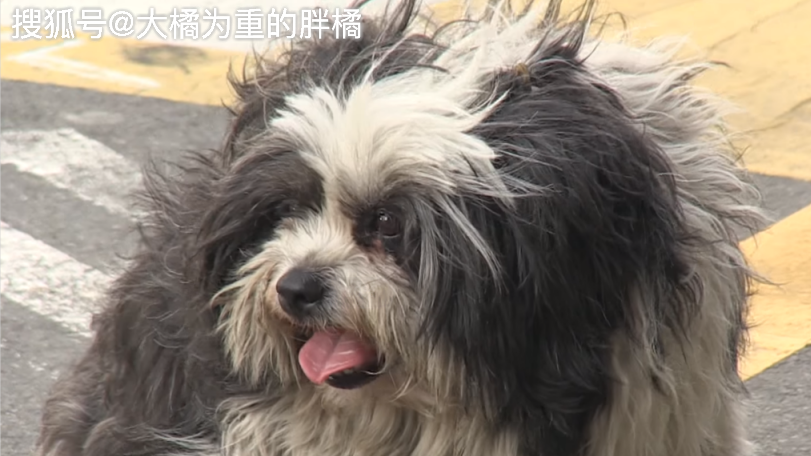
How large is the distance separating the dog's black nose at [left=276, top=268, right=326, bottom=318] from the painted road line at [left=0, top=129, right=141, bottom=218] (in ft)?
9.33

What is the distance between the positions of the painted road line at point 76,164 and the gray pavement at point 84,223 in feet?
0.15

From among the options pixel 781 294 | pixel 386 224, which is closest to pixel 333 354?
pixel 386 224

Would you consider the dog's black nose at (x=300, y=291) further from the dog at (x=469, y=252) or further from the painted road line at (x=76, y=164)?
the painted road line at (x=76, y=164)

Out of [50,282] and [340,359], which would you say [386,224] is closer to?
[340,359]

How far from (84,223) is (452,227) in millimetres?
3110

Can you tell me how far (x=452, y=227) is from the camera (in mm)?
2578

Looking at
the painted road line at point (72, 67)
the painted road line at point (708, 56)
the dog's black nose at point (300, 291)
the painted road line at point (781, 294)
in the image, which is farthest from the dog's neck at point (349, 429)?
the painted road line at point (72, 67)

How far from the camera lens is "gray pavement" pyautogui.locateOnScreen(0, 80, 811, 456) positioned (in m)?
4.03

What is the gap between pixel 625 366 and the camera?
2.72 meters

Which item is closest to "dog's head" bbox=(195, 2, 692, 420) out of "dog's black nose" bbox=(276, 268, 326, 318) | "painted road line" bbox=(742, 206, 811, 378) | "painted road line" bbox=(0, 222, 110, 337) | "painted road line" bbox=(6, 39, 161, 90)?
"dog's black nose" bbox=(276, 268, 326, 318)

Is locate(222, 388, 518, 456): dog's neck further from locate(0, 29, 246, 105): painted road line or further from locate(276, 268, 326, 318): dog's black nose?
locate(0, 29, 246, 105): painted road line

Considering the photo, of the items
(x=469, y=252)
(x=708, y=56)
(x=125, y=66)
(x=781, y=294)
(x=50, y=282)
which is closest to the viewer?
(x=469, y=252)

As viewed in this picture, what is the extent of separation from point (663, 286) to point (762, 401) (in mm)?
1479

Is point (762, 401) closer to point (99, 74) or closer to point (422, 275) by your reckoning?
point (422, 275)
